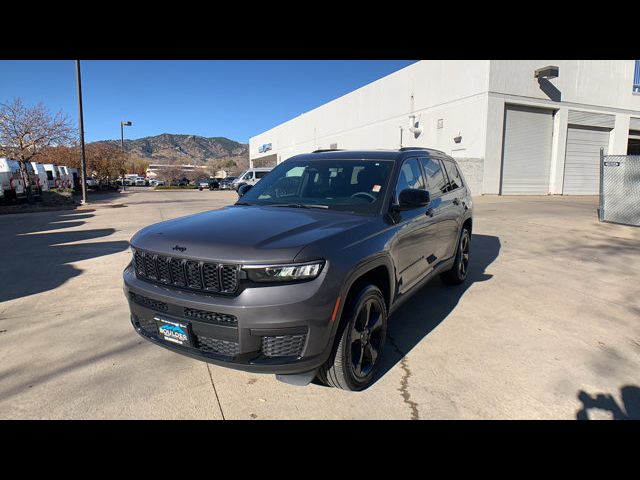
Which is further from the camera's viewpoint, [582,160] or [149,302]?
[582,160]

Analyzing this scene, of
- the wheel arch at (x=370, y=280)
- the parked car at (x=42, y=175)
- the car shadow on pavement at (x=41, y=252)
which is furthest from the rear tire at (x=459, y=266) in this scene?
the parked car at (x=42, y=175)

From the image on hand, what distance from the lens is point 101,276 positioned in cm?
602

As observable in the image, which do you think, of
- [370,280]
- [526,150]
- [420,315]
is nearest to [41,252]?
[420,315]

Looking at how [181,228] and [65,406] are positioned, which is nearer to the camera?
[65,406]

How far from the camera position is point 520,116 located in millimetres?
23609

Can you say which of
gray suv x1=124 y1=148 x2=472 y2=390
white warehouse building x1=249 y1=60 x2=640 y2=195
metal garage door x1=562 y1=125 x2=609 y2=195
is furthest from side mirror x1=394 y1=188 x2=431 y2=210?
metal garage door x1=562 y1=125 x2=609 y2=195

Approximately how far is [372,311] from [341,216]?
0.77 meters

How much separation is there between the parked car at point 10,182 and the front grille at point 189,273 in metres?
18.4

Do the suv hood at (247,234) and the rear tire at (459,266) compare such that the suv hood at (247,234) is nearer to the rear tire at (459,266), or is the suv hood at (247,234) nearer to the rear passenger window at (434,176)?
the rear passenger window at (434,176)

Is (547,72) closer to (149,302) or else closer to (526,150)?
(526,150)

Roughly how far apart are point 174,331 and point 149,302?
1.07ft

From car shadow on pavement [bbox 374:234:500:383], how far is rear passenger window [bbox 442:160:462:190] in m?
1.39
